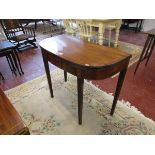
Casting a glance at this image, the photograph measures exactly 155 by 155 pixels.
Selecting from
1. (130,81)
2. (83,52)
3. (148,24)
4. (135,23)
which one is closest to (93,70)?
(83,52)

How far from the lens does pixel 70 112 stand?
167cm

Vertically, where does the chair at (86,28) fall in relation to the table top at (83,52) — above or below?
below

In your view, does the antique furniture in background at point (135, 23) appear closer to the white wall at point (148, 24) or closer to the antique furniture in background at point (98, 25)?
the white wall at point (148, 24)

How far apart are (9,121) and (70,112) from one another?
923 mm

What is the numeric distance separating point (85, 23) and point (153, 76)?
5.00 feet

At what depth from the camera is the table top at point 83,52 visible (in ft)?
3.62

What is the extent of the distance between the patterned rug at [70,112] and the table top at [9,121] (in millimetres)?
666

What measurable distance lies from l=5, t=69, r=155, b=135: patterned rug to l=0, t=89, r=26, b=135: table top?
26.2 inches

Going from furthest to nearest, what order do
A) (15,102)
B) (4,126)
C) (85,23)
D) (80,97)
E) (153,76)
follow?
1. (85,23)
2. (153,76)
3. (15,102)
4. (80,97)
5. (4,126)

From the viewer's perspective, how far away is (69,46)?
55.4 inches

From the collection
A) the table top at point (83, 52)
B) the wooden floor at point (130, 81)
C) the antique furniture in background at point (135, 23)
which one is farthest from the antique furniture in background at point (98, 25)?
the antique furniture in background at point (135, 23)
